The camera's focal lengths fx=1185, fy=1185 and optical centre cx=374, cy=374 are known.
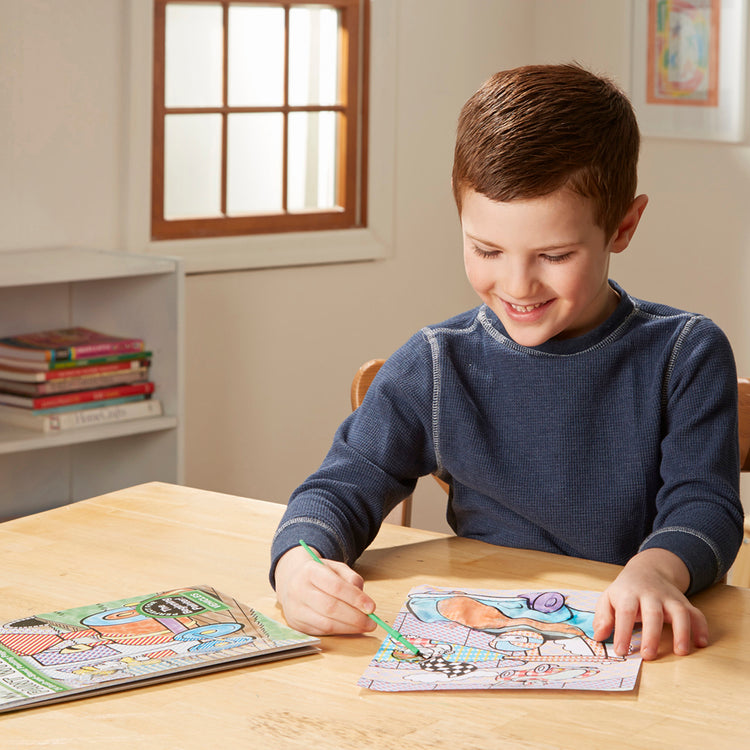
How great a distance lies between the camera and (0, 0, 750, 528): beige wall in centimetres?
287

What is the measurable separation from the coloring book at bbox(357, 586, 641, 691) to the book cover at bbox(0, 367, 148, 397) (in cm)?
173

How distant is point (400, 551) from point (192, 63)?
223cm

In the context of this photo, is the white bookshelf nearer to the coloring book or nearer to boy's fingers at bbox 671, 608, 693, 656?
the coloring book

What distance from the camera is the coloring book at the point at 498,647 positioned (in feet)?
2.97

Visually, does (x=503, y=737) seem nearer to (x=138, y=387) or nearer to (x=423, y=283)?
(x=138, y=387)

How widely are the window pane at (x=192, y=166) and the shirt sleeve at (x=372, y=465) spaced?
6.50 feet

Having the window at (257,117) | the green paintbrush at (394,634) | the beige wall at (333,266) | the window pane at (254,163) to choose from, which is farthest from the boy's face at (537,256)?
the window pane at (254,163)

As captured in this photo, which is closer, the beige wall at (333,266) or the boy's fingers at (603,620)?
the boy's fingers at (603,620)

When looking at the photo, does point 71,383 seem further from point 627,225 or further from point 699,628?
point 699,628

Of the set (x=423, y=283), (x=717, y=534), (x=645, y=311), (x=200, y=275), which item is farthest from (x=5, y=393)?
(x=717, y=534)

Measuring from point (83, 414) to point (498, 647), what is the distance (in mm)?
1896

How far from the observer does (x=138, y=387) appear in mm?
2816

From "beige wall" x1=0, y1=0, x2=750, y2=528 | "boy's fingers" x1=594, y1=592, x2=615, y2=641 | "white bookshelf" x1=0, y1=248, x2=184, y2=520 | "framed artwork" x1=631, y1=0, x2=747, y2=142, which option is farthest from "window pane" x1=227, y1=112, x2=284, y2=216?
"boy's fingers" x1=594, y1=592, x2=615, y2=641

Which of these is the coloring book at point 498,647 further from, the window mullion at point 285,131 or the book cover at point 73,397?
the window mullion at point 285,131
